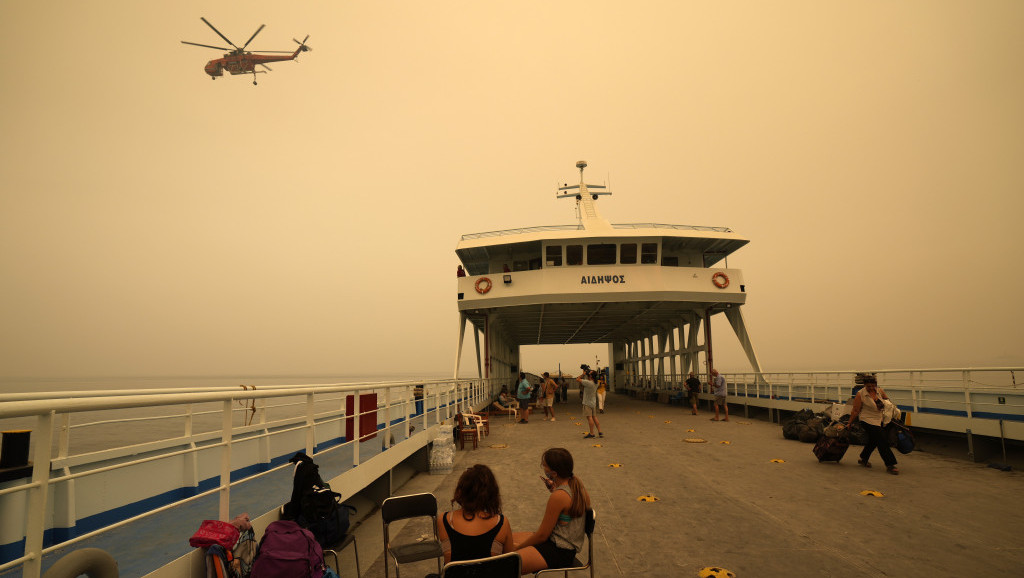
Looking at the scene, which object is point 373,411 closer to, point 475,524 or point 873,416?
point 475,524

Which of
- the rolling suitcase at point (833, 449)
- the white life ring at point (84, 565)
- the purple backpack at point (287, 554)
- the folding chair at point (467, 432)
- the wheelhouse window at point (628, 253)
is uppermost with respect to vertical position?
the wheelhouse window at point (628, 253)

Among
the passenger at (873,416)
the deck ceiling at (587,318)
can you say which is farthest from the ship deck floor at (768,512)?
the deck ceiling at (587,318)

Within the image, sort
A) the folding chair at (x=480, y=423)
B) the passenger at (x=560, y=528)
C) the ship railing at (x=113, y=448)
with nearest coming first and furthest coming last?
the ship railing at (x=113, y=448) < the passenger at (x=560, y=528) < the folding chair at (x=480, y=423)

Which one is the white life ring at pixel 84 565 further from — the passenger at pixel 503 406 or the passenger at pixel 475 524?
the passenger at pixel 503 406

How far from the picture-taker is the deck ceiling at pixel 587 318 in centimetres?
2294

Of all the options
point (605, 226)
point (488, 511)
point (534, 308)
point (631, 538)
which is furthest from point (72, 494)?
point (605, 226)

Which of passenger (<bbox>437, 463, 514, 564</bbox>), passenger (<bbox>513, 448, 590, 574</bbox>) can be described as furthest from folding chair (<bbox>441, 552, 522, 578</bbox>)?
passenger (<bbox>513, 448, 590, 574</bbox>)

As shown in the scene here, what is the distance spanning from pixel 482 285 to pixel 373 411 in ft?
44.3

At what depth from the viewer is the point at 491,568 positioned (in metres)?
2.87

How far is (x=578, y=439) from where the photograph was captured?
40.8 ft

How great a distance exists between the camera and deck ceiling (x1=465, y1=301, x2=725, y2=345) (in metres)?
22.9

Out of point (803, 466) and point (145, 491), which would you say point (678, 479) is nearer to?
point (803, 466)

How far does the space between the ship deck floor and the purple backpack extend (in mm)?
1344

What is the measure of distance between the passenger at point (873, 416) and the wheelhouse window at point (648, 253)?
12531 millimetres
